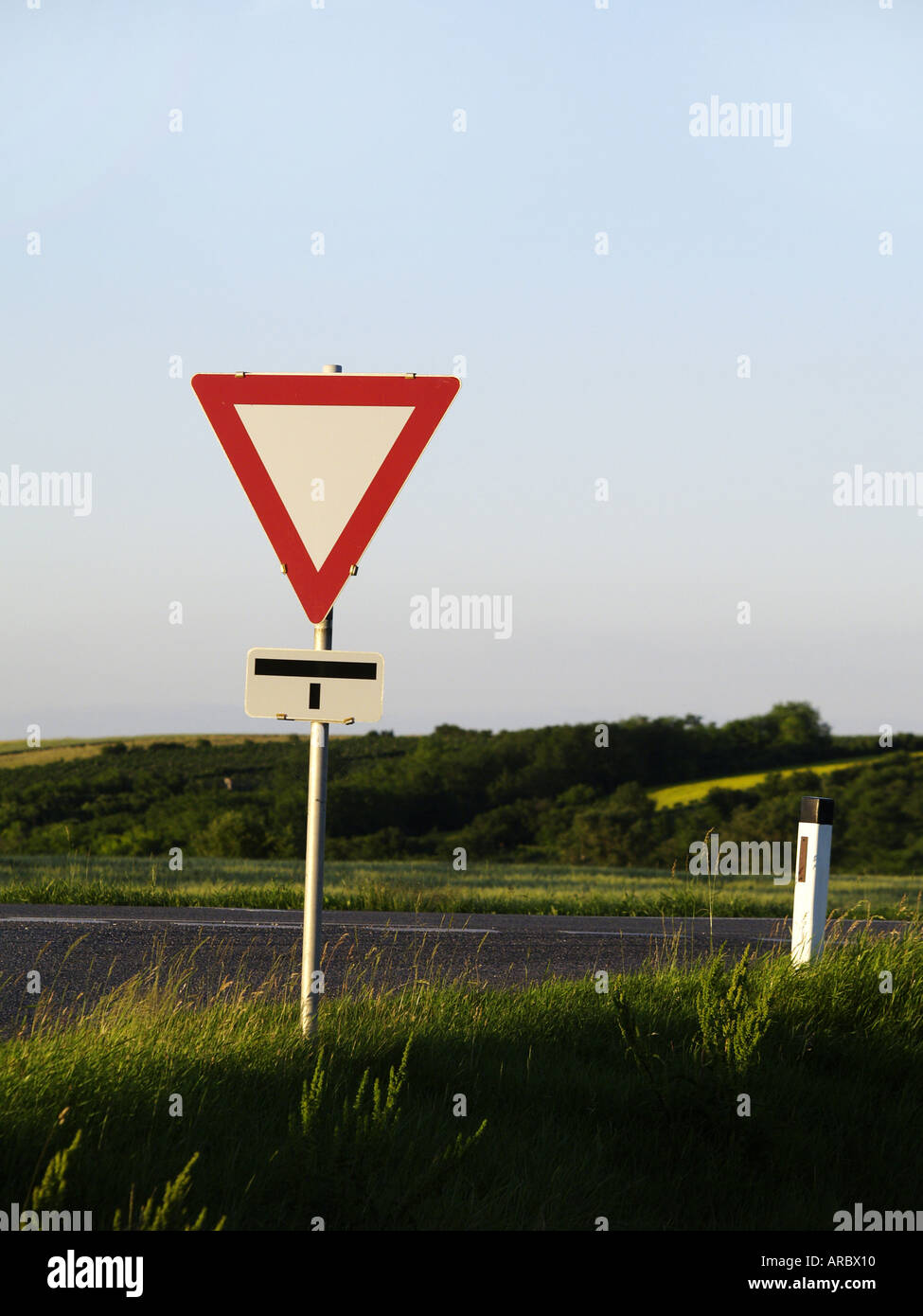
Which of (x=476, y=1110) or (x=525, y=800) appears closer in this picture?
(x=476, y=1110)

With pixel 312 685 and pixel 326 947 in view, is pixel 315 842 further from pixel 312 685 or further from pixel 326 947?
pixel 326 947

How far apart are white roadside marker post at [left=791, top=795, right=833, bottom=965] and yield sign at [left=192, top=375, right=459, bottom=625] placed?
3.58m

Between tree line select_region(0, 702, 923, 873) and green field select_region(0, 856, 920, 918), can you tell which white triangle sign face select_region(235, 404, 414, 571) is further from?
tree line select_region(0, 702, 923, 873)

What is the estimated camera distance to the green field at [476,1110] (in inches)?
140

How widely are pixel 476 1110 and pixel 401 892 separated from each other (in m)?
8.12

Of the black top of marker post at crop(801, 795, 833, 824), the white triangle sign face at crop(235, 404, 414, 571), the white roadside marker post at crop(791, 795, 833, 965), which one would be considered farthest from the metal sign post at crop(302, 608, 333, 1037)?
the black top of marker post at crop(801, 795, 833, 824)

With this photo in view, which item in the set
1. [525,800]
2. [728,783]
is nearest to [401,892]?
[525,800]

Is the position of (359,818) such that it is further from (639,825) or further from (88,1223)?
(88,1223)

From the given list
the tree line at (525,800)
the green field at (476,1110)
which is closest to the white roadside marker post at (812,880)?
the green field at (476,1110)

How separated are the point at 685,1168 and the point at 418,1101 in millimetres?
1017

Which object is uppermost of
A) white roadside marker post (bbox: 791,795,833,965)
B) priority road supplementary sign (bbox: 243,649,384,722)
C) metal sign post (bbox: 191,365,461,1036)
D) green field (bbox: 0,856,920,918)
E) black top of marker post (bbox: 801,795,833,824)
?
metal sign post (bbox: 191,365,461,1036)

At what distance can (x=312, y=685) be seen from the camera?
13.6ft

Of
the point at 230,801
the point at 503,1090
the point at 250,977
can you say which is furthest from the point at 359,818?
the point at 503,1090

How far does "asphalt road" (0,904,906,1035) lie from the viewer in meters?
7.10
